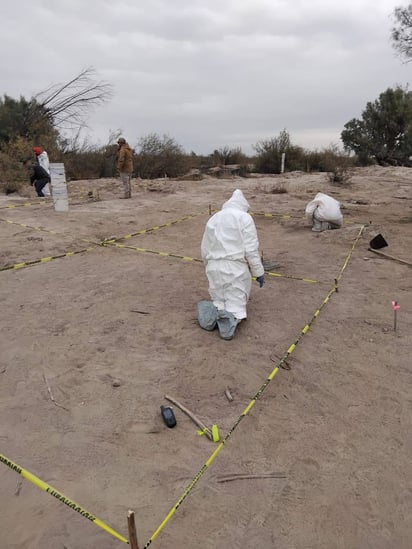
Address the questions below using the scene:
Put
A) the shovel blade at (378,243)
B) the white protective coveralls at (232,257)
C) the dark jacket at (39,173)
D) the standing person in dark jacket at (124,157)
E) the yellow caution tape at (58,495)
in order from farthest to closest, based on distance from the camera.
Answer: the dark jacket at (39,173)
the standing person in dark jacket at (124,157)
the shovel blade at (378,243)
the white protective coveralls at (232,257)
the yellow caution tape at (58,495)

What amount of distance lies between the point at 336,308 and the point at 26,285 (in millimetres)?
3693

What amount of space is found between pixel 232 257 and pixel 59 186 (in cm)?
637

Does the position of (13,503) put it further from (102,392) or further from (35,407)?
(102,392)

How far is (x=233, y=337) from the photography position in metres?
3.70

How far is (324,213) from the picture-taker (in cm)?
725

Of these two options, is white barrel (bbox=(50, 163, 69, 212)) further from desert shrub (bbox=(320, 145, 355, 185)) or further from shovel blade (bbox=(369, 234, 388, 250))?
desert shrub (bbox=(320, 145, 355, 185))

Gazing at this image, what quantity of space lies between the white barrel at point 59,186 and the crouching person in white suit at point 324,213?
17.2 ft

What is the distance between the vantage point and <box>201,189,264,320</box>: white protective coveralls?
11.9ft

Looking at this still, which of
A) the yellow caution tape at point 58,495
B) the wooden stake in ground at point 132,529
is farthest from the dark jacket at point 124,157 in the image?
the wooden stake in ground at point 132,529

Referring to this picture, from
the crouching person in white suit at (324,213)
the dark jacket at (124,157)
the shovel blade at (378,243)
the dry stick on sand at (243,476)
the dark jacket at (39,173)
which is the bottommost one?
the dry stick on sand at (243,476)

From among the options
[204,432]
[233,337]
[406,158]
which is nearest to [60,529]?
[204,432]

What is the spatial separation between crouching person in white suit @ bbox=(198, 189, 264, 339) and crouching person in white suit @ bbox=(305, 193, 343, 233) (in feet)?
12.6

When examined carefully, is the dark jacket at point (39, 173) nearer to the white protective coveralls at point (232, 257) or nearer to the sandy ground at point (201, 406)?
the sandy ground at point (201, 406)

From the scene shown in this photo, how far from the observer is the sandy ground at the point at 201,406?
199 cm
